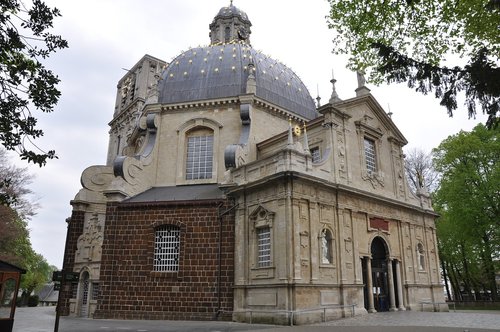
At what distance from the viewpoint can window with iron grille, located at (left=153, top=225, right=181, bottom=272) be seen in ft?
67.8

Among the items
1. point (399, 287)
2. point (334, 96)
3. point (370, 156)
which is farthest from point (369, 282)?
point (334, 96)

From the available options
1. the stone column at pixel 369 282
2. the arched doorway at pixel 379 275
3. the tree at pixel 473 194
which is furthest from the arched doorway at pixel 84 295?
the tree at pixel 473 194

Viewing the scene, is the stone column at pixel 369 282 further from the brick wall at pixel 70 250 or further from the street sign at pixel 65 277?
the brick wall at pixel 70 250

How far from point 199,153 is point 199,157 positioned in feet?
0.87

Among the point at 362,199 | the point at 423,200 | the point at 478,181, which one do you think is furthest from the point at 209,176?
the point at 478,181

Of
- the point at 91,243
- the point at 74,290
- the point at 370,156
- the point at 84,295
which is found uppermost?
the point at 370,156

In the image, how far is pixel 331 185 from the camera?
19.8m

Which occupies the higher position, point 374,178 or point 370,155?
point 370,155

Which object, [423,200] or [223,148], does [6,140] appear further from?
[423,200]

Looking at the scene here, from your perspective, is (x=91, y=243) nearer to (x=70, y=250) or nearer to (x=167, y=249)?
(x=70, y=250)

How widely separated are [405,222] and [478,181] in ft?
28.3

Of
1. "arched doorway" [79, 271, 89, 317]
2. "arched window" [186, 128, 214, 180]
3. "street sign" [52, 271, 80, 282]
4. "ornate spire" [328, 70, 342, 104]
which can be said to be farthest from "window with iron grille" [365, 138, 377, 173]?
"arched doorway" [79, 271, 89, 317]

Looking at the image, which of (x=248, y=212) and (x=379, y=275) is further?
(x=379, y=275)

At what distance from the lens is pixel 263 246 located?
1891cm
